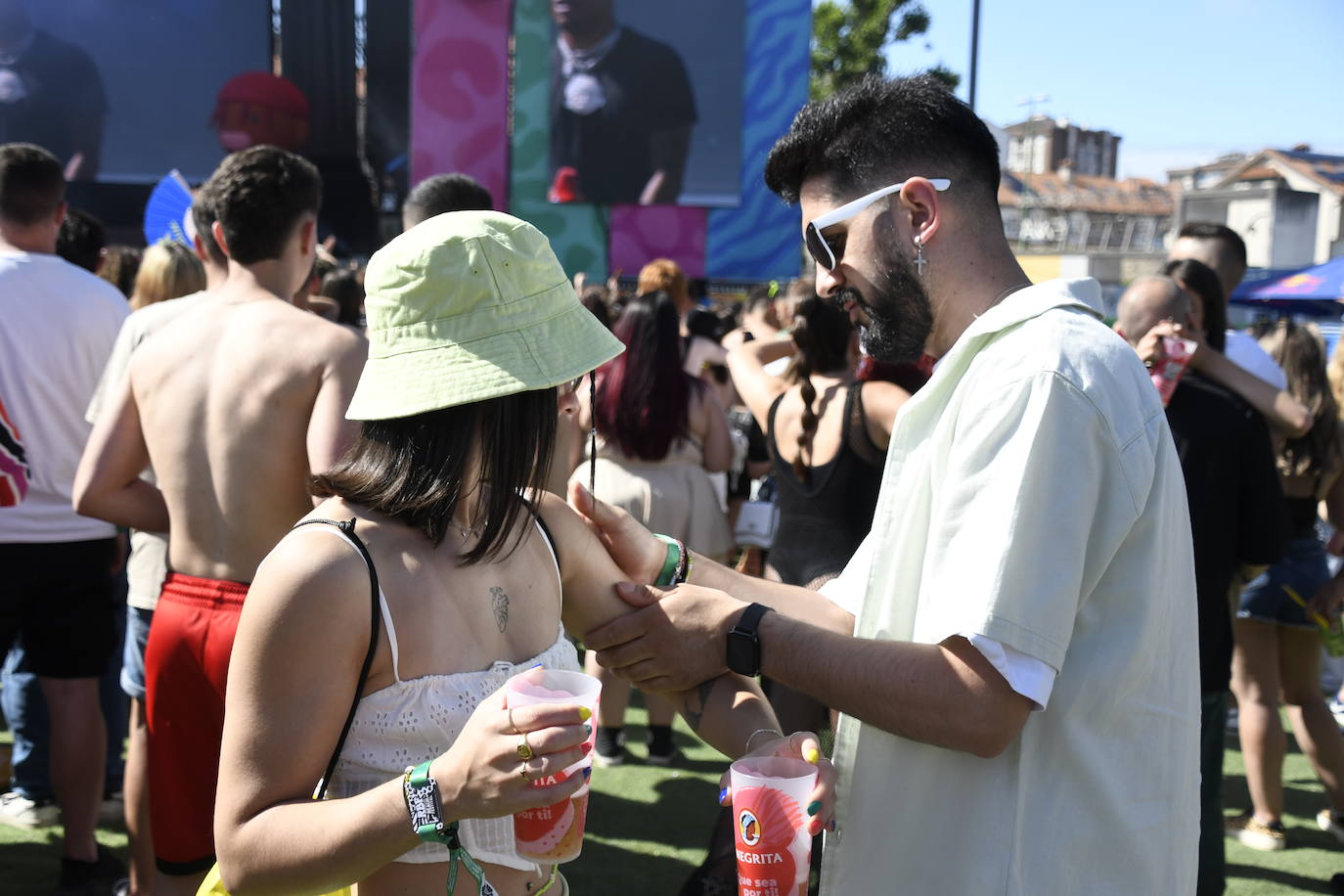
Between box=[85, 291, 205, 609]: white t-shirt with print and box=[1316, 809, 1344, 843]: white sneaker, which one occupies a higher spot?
box=[85, 291, 205, 609]: white t-shirt with print

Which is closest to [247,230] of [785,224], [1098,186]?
[785,224]

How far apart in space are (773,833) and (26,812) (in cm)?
401

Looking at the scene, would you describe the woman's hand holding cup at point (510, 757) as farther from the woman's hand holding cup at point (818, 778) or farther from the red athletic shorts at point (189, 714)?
the red athletic shorts at point (189, 714)

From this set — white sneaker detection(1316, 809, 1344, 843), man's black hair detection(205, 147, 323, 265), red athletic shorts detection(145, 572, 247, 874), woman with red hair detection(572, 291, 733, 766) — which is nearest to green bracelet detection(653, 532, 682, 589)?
red athletic shorts detection(145, 572, 247, 874)

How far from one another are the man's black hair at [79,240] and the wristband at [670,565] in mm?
3606

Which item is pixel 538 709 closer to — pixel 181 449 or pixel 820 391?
pixel 181 449

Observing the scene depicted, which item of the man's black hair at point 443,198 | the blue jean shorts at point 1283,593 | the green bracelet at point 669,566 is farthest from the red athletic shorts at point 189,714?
the blue jean shorts at point 1283,593

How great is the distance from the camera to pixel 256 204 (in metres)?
3.05

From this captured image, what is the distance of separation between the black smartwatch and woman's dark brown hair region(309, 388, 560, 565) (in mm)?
419

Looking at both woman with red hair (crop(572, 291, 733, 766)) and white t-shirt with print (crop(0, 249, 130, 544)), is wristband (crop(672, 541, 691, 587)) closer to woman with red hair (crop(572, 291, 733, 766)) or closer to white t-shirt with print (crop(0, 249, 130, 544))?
white t-shirt with print (crop(0, 249, 130, 544))

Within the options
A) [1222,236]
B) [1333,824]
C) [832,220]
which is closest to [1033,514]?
[832,220]

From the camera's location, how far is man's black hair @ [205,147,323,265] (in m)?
3.04

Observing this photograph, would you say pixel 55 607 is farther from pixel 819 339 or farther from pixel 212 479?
pixel 819 339

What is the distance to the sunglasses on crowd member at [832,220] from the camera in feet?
6.27
